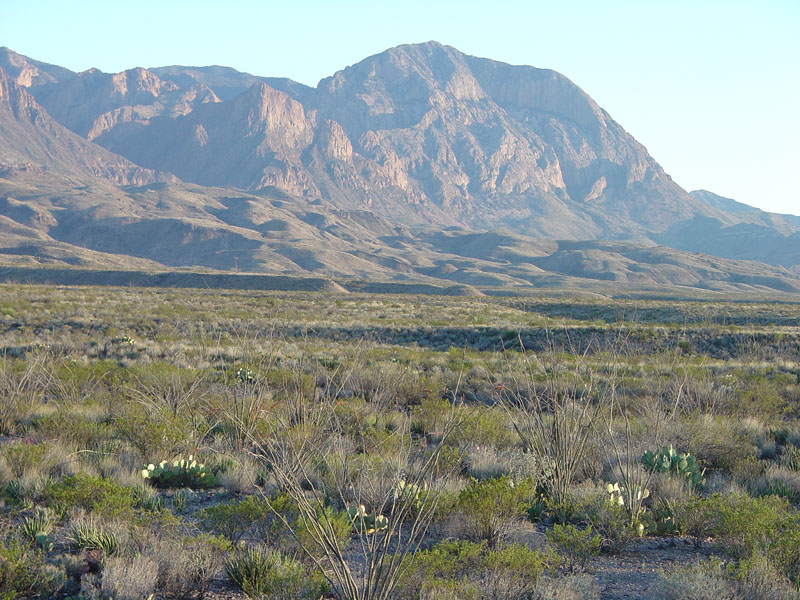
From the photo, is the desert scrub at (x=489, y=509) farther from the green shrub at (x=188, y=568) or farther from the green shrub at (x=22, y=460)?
the green shrub at (x=22, y=460)

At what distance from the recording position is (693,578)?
434 cm

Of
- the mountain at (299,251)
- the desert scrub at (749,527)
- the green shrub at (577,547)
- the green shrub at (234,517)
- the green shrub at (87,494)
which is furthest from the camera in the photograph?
the mountain at (299,251)

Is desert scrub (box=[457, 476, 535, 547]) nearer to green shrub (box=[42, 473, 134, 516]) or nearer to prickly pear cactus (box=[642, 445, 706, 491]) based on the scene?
prickly pear cactus (box=[642, 445, 706, 491])

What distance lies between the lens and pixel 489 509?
545 cm

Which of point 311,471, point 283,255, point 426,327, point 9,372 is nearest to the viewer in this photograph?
point 311,471

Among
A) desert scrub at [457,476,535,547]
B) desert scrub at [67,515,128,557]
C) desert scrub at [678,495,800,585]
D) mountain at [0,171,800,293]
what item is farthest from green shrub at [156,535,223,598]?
mountain at [0,171,800,293]

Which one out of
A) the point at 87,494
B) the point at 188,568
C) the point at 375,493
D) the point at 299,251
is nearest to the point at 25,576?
the point at 188,568

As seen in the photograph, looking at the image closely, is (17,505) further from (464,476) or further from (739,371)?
(739,371)

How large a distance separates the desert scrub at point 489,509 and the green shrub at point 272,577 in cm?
154

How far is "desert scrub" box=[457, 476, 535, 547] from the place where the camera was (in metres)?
5.46

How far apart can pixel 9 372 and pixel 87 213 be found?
18604cm

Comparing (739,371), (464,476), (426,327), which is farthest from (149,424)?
(426,327)

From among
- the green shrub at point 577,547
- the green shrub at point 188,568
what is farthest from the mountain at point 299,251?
the green shrub at point 188,568

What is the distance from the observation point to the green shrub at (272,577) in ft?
13.8
